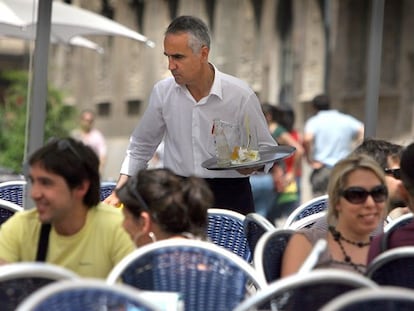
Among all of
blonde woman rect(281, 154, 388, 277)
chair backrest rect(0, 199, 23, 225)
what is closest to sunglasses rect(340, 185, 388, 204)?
blonde woman rect(281, 154, 388, 277)

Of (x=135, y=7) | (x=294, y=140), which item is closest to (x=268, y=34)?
(x=135, y=7)

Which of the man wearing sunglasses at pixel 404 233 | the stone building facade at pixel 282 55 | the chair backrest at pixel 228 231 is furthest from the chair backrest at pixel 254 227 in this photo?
the stone building facade at pixel 282 55

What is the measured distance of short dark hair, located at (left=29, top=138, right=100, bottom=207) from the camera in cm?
504

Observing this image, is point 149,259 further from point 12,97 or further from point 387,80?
point 12,97

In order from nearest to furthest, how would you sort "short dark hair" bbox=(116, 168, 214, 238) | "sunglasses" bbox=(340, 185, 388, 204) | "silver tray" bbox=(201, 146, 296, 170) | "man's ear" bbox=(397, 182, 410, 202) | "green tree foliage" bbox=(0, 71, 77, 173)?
1. "short dark hair" bbox=(116, 168, 214, 238)
2. "man's ear" bbox=(397, 182, 410, 202)
3. "sunglasses" bbox=(340, 185, 388, 204)
4. "silver tray" bbox=(201, 146, 296, 170)
5. "green tree foliage" bbox=(0, 71, 77, 173)

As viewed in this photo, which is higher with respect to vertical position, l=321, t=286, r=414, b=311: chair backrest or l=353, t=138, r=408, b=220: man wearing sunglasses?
l=353, t=138, r=408, b=220: man wearing sunglasses

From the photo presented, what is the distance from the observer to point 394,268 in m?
4.52

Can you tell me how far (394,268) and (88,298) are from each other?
1157mm

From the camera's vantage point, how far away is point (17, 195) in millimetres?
8062

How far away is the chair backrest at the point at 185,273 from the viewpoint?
4.43m

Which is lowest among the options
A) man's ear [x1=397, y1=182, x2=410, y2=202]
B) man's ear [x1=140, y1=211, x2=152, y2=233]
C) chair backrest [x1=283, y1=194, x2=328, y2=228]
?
chair backrest [x1=283, y1=194, x2=328, y2=228]

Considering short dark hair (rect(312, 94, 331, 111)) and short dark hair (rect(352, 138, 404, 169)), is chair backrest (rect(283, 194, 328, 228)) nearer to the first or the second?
short dark hair (rect(352, 138, 404, 169))

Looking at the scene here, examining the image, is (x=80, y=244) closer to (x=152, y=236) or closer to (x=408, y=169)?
(x=152, y=236)

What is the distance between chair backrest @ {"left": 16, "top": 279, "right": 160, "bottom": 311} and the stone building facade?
1808 cm
